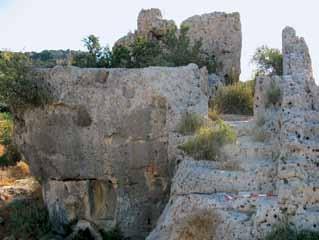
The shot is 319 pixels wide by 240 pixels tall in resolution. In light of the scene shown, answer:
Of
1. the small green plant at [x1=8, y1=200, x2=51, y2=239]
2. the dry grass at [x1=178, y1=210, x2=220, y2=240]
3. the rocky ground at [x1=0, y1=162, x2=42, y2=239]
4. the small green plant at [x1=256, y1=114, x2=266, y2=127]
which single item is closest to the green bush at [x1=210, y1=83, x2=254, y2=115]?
the small green plant at [x1=256, y1=114, x2=266, y2=127]

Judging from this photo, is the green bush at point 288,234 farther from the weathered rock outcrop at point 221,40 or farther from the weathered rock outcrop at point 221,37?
the weathered rock outcrop at point 221,40

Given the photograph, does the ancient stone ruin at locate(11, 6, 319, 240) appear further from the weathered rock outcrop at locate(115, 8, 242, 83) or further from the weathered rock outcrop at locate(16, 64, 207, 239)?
the weathered rock outcrop at locate(115, 8, 242, 83)

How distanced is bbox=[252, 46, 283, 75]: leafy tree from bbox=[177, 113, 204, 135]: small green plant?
189 inches

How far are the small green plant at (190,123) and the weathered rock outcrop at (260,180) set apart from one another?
0.67 meters

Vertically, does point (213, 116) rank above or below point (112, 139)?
above

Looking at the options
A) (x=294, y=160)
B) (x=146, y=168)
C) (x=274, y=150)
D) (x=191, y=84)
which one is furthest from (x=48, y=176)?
(x=294, y=160)

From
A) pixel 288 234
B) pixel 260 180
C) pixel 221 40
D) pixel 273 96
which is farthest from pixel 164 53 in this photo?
pixel 288 234

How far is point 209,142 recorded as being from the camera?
10.9 m

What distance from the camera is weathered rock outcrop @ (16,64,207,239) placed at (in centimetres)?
1244

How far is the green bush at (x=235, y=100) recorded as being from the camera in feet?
49.5

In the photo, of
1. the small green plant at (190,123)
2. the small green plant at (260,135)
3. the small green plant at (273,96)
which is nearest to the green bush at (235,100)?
the small green plant at (273,96)

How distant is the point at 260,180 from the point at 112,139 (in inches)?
147

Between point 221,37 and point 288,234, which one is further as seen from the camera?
point 221,37

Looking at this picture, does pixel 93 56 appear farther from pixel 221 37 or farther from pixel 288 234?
pixel 288 234
